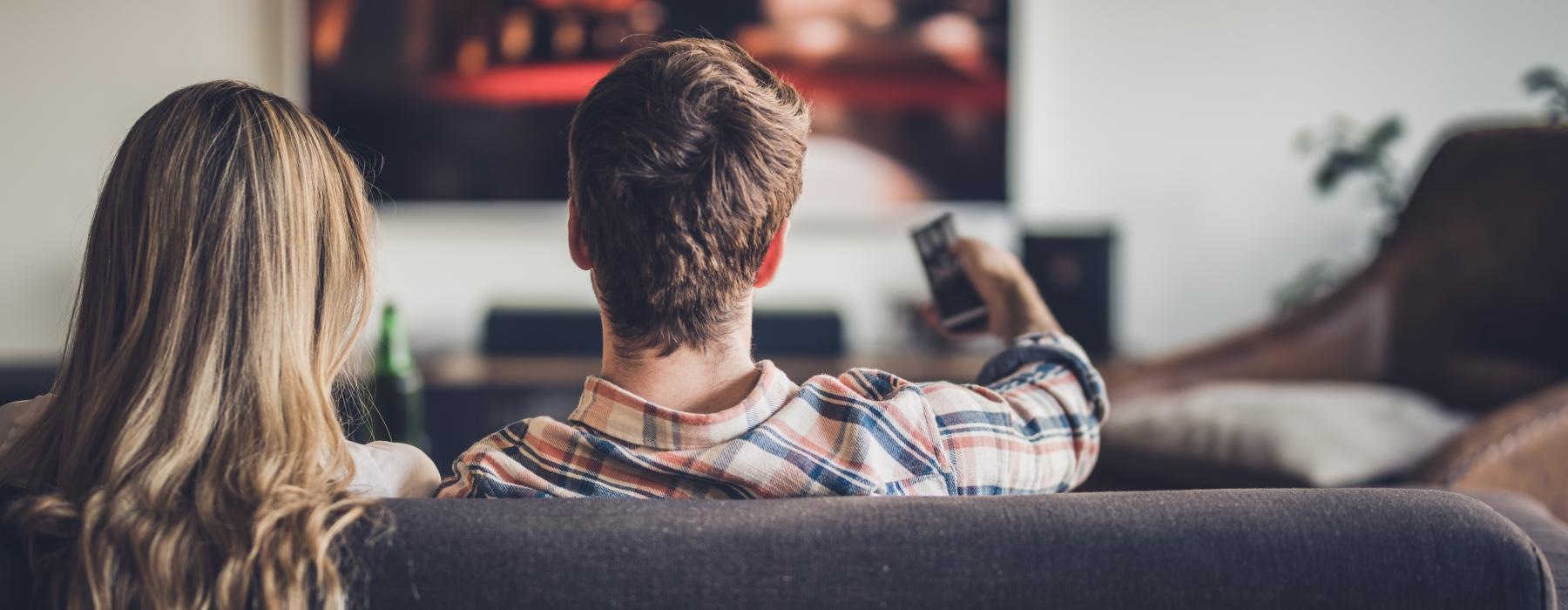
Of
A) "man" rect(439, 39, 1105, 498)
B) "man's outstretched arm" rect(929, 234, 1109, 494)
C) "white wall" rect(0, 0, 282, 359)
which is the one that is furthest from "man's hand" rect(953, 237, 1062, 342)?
"white wall" rect(0, 0, 282, 359)

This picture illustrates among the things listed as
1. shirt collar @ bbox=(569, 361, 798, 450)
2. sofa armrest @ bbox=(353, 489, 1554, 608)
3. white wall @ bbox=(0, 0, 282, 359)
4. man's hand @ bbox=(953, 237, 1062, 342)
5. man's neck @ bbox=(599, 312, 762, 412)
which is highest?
white wall @ bbox=(0, 0, 282, 359)

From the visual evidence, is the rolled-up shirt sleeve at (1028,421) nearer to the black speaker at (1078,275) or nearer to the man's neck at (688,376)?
the man's neck at (688,376)

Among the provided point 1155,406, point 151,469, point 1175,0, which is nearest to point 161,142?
point 151,469

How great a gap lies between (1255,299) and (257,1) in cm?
306

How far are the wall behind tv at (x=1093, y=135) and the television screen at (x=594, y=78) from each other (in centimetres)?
10

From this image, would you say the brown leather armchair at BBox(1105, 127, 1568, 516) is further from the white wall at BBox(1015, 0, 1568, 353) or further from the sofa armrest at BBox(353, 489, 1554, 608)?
the sofa armrest at BBox(353, 489, 1554, 608)

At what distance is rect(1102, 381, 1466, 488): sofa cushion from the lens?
1845 millimetres

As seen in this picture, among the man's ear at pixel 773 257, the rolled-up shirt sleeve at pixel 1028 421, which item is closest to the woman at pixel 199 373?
the man's ear at pixel 773 257

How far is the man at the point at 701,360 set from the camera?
76cm

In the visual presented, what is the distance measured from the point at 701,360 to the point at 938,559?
0.29m

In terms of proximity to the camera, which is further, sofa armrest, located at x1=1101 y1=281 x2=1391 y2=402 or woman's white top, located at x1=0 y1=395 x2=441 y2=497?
sofa armrest, located at x1=1101 y1=281 x2=1391 y2=402

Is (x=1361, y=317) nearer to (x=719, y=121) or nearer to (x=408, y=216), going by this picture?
(x=719, y=121)

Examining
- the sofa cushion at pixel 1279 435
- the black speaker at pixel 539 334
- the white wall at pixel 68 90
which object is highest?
the white wall at pixel 68 90

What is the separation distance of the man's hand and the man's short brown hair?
1.20ft
